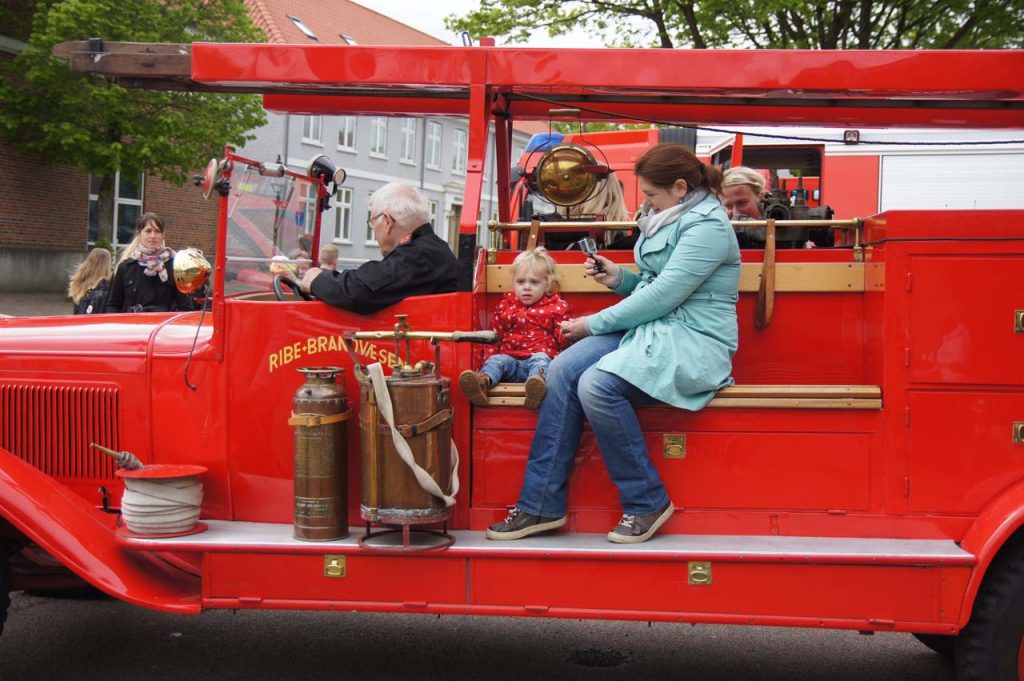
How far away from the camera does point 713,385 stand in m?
3.75

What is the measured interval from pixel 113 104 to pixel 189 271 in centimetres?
1687

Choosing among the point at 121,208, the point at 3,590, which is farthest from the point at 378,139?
the point at 3,590

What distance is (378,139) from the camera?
3381 centimetres

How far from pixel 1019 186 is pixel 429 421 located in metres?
10.3

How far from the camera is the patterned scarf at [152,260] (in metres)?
6.16

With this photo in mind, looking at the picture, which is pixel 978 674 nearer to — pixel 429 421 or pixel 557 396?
pixel 557 396

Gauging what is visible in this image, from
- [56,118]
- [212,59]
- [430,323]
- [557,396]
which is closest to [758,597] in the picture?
[557,396]

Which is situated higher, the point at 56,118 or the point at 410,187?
the point at 56,118

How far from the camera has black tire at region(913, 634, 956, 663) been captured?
436 cm

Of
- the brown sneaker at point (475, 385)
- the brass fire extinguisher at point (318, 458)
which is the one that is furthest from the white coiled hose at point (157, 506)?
the brown sneaker at point (475, 385)

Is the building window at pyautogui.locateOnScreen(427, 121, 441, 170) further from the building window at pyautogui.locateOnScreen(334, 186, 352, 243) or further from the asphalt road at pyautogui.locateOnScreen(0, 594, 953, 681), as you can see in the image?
the asphalt road at pyautogui.locateOnScreen(0, 594, 953, 681)

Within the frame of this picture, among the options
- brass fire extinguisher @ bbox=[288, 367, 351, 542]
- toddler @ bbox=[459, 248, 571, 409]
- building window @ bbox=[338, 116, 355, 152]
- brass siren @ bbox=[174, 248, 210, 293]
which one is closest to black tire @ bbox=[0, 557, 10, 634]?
brass fire extinguisher @ bbox=[288, 367, 351, 542]

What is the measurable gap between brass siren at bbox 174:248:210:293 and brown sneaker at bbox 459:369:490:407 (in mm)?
1194

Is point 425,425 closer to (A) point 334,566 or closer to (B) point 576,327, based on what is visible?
(A) point 334,566
